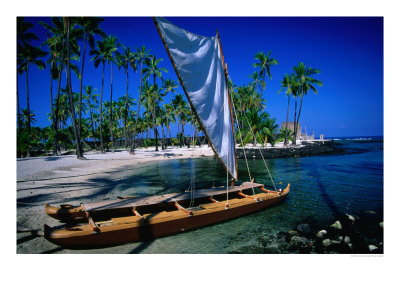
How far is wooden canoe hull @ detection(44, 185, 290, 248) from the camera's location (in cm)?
358

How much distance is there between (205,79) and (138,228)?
395 cm

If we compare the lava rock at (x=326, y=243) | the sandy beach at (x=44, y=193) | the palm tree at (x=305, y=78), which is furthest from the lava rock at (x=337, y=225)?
the palm tree at (x=305, y=78)

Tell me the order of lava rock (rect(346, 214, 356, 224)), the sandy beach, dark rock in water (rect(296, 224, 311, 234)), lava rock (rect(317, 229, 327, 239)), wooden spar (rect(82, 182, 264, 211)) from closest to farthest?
the sandy beach < wooden spar (rect(82, 182, 264, 211)) < lava rock (rect(317, 229, 327, 239)) < dark rock in water (rect(296, 224, 311, 234)) < lava rock (rect(346, 214, 356, 224))

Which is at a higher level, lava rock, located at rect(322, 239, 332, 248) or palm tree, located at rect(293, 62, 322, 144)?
palm tree, located at rect(293, 62, 322, 144)

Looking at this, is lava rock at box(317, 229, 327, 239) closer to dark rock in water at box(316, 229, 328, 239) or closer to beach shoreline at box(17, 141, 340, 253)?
dark rock in water at box(316, 229, 328, 239)

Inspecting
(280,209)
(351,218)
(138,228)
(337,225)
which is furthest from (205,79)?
(351,218)

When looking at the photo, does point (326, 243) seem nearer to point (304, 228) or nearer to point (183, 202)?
point (304, 228)

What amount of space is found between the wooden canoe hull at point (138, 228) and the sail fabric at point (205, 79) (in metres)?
1.55

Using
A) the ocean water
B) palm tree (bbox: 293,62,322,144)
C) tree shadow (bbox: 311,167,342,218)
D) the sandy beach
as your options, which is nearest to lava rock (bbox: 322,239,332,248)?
the ocean water

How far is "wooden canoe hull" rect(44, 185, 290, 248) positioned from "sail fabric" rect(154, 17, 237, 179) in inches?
61.2

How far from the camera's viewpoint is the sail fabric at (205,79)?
13.9 ft

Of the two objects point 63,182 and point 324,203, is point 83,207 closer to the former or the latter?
point 63,182

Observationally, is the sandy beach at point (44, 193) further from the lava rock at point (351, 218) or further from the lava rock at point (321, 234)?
the lava rock at point (351, 218)
